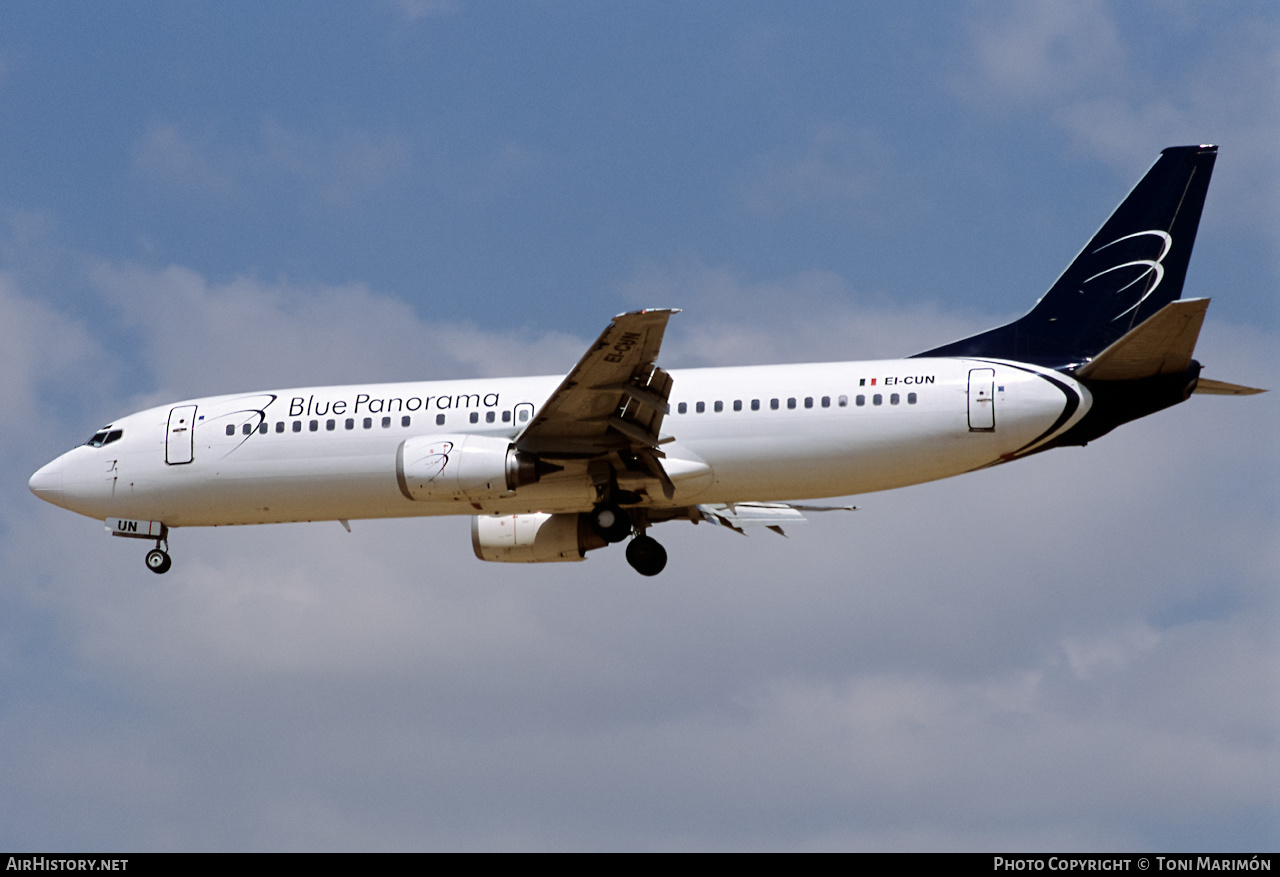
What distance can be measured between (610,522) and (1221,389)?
11.1 m

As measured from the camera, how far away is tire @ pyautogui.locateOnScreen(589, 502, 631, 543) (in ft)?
101

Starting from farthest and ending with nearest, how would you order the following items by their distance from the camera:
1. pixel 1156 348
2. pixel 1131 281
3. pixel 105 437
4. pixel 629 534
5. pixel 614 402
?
pixel 105 437 → pixel 629 534 → pixel 1131 281 → pixel 614 402 → pixel 1156 348

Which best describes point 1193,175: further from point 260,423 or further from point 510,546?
point 260,423

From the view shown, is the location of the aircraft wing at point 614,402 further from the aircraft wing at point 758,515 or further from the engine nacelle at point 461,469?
the aircraft wing at point 758,515

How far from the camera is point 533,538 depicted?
33.5 meters

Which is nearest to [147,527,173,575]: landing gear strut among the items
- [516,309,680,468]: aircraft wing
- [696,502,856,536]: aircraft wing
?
[516,309,680,468]: aircraft wing

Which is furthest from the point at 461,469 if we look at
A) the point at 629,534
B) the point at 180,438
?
the point at 180,438

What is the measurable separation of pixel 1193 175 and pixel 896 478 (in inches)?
310

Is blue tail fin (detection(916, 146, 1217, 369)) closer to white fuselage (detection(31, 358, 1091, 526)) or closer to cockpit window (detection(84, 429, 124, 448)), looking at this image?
white fuselage (detection(31, 358, 1091, 526))

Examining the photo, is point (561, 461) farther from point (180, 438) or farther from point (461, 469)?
point (180, 438)

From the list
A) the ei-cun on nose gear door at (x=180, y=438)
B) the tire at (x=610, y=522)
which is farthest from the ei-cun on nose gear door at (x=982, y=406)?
the ei-cun on nose gear door at (x=180, y=438)

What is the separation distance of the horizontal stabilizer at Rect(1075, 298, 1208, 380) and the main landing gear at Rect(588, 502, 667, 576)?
8.62 metres

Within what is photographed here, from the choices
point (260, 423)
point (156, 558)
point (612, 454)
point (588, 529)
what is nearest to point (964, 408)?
point (612, 454)

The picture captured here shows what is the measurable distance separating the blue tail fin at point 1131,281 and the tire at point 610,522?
252 inches
